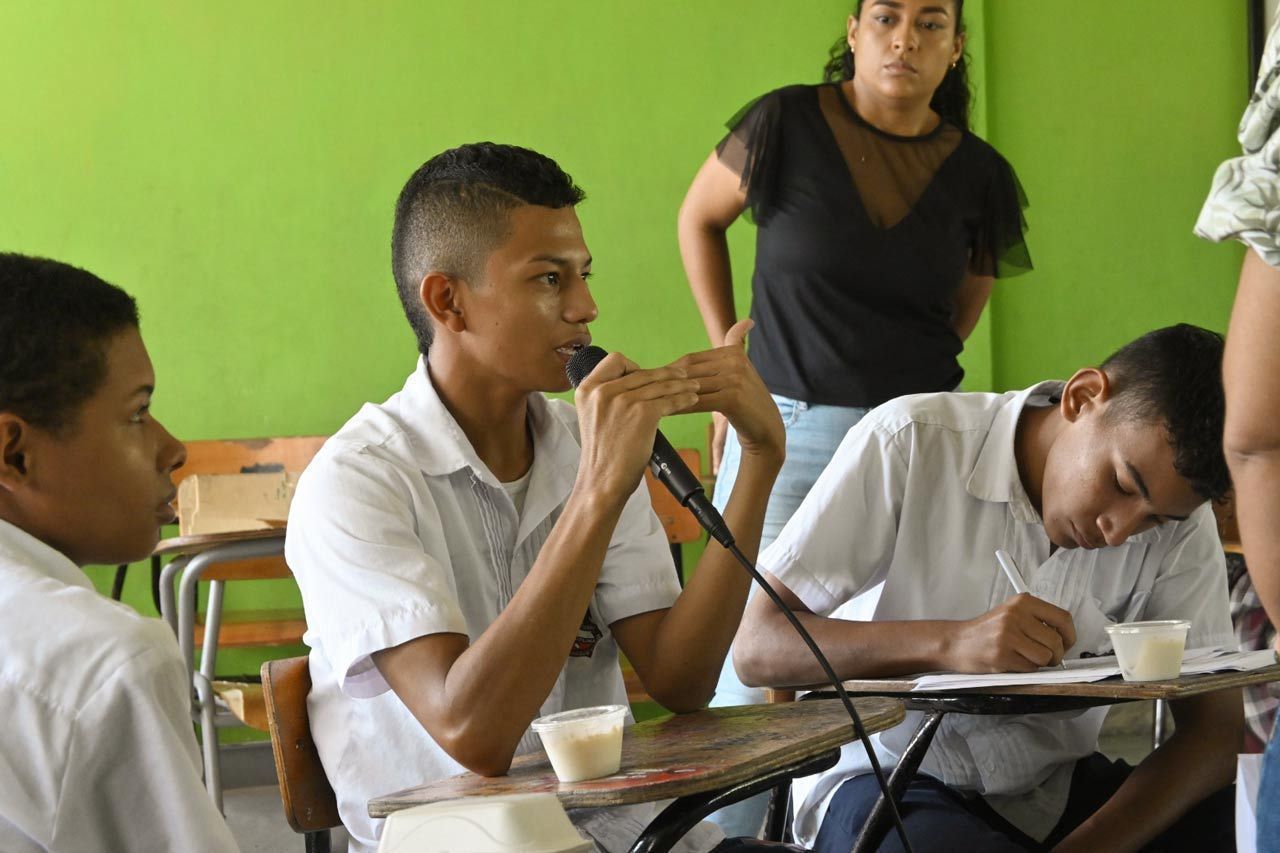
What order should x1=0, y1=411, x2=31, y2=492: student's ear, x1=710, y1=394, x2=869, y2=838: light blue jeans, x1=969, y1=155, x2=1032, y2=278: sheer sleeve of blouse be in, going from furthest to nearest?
x1=969, y1=155, x2=1032, y2=278: sheer sleeve of blouse < x1=710, y1=394, x2=869, y2=838: light blue jeans < x1=0, y1=411, x2=31, y2=492: student's ear

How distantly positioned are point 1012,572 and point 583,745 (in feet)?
2.67

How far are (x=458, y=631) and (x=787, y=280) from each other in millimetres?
1422

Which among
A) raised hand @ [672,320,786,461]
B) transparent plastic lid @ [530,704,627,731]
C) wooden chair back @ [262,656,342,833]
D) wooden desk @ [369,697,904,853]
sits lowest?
wooden chair back @ [262,656,342,833]

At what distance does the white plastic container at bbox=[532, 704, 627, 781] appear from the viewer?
1233 millimetres

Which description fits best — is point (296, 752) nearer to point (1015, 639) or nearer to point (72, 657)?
point (72, 657)

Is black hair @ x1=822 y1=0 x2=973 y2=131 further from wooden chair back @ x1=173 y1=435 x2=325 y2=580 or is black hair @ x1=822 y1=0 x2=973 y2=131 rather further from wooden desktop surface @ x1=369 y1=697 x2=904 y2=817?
wooden chair back @ x1=173 y1=435 x2=325 y2=580

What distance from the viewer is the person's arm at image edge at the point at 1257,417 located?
951mm

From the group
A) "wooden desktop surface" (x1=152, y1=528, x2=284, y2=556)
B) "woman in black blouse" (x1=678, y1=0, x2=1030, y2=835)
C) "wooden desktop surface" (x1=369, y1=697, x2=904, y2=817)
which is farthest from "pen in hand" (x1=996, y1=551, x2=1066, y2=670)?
"wooden desktop surface" (x1=152, y1=528, x2=284, y2=556)

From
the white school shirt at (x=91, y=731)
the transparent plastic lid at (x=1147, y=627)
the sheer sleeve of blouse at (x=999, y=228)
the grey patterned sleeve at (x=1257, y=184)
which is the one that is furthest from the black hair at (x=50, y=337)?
the sheer sleeve of blouse at (x=999, y=228)

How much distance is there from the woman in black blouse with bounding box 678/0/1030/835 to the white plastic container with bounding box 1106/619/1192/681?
103cm

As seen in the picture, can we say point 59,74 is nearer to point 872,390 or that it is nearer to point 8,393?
point 872,390

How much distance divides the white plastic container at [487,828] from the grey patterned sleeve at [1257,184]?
61cm

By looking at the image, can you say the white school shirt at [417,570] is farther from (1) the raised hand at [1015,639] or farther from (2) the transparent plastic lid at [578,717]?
(1) the raised hand at [1015,639]

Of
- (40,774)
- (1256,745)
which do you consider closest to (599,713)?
(40,774)
